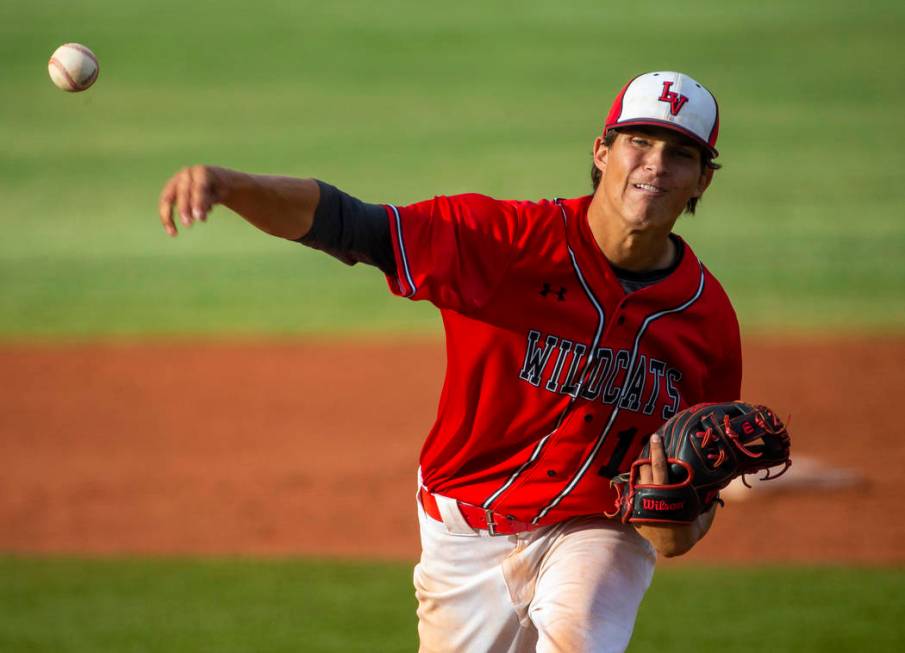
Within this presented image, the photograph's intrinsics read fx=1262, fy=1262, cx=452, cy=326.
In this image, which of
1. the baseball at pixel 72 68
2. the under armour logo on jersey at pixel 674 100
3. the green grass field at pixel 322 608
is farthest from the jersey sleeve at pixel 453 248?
the green grass field at pixel 322 608

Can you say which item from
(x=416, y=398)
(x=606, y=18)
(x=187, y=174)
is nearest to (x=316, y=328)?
(x=416, y=398)

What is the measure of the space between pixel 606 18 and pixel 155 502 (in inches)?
694

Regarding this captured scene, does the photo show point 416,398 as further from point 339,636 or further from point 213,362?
point 339,636

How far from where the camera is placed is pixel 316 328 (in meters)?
12.7

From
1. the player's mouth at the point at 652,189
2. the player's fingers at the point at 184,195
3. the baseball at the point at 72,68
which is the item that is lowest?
the player's fingers at the point at 184,195

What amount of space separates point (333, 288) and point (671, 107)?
35.2ft

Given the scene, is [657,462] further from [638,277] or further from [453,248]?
[453,248]

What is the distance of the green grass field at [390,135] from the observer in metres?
13.8

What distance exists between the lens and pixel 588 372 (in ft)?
12.3

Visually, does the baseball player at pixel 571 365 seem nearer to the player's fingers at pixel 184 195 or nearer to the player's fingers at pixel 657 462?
the player's fingers at pixel 657 462

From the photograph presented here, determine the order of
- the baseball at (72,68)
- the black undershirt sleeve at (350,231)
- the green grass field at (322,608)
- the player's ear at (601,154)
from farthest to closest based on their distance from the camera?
1. the green grass field at (322,608)
2. the baseball at (72,68)
3. the player's ear at (601,154)
4. the black undershirt sleeve at (350,231)

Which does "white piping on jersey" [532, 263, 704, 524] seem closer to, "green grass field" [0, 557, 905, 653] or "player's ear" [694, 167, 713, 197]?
"player's ear" [694, 167, 713, 197]

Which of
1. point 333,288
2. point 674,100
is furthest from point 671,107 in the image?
point 333,288

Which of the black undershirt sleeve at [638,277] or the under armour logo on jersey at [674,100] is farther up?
the under armour logo on jersey at [674,100]
